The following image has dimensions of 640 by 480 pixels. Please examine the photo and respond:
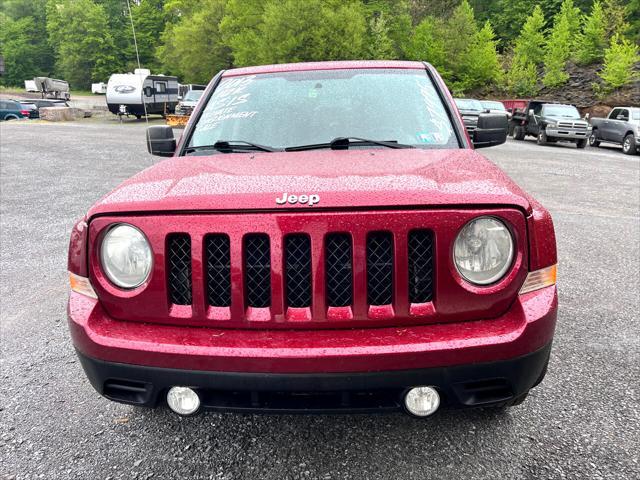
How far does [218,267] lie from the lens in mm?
1800

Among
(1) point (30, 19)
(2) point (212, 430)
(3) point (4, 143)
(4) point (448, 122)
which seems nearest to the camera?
(2) point (212, 430)

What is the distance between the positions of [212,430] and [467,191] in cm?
163

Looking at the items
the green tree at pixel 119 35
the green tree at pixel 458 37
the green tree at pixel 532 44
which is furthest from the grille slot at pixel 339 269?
the green tree at pixel 119 35

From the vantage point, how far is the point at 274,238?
173 cm

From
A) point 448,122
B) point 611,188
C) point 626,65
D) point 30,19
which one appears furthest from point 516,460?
point 30,19

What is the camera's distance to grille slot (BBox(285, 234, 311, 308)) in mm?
1766

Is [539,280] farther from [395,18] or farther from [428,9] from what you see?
[428,9]

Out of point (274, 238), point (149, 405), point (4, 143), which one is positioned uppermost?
point (274, 238)

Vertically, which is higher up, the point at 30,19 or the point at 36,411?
the point at 30,19

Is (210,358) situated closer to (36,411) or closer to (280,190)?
(280,190)

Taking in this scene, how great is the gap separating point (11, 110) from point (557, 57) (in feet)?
131

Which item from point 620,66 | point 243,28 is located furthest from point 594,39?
point 243,28

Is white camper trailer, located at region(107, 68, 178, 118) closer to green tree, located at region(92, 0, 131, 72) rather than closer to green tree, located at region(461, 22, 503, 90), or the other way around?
green tree, located at region(461, 22, 503, 90)

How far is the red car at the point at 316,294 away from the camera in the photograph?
5.65 feet
